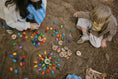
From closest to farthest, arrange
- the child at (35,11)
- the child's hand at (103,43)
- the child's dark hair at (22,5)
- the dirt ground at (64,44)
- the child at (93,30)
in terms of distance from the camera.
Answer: the child's dark hair at (22,5) → the child at (35,11) → the dirt ground at (64,44) → the child at (93,30) → the child's hand at (103,43)

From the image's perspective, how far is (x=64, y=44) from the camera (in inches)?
77.0

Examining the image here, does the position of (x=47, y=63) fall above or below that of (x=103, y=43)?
below

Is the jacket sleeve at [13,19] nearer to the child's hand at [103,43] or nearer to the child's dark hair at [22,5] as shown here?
the child's dark hair at [22,5]

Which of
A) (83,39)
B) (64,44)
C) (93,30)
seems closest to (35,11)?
(64,44)

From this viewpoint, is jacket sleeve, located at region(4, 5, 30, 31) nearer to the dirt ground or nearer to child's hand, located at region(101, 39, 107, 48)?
the dirt ground

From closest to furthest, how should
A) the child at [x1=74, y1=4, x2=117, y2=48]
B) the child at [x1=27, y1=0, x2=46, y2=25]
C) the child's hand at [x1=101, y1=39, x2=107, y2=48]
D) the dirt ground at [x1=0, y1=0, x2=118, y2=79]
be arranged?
the child at [x1=27, y1=0, x2=46, y2=25] < the dirt ground at [x1=0, y1=0, x2=118, y2=79] < the child at [x1=74, y1=4, x2=117, y2=48] < the child's hand at [x1=101, y1=39, x2=107, y2=48]

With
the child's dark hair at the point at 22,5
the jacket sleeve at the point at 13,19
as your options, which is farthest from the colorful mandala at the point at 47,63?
the child's dark hair at the point at 22,5

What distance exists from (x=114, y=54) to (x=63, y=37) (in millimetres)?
1146

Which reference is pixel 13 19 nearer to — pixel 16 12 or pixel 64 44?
pixel 16 12

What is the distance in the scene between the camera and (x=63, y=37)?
2.01m

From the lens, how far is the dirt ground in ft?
5.29

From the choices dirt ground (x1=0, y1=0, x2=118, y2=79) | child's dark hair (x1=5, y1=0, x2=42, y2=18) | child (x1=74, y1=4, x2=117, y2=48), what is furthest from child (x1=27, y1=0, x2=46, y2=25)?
child (x1=74, y1=4, x2=117, y2=48)

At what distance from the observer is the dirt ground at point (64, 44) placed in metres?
1.61

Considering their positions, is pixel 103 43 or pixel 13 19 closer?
pixel 13 19
